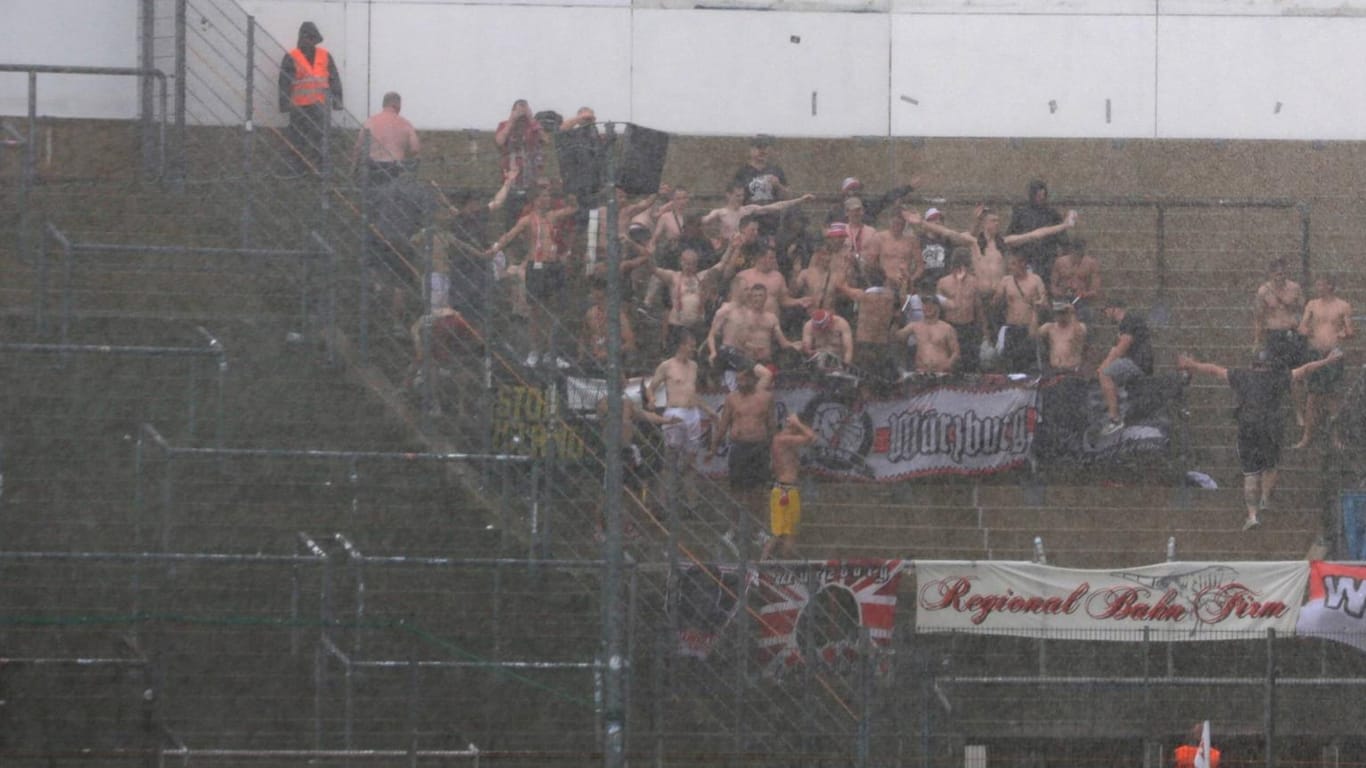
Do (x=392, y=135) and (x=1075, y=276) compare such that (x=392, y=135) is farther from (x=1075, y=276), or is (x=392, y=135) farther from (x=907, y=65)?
(x=907, y=65)

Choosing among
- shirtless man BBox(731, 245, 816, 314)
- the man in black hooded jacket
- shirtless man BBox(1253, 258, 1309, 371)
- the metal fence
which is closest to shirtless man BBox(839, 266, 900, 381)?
shirtless man BBox(731, 245, 816, 314)

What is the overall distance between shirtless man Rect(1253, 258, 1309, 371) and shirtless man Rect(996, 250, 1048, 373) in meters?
2.01

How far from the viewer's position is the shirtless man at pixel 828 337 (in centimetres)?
1941

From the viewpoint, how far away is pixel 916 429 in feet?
63.2

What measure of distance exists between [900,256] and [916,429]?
214 centimetres

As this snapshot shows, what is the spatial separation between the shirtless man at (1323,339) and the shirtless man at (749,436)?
534 cm

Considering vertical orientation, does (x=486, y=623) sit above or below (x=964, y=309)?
below

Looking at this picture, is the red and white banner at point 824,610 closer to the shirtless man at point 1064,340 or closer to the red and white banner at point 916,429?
the red and white banner at point 916,429

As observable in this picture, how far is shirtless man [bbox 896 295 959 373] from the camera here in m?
19.7

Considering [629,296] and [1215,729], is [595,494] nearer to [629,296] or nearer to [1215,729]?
[629,296]

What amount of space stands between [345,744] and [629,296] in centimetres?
703

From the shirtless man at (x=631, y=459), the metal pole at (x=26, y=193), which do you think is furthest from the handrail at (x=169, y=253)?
the shirtless man at (x=631, y=459)

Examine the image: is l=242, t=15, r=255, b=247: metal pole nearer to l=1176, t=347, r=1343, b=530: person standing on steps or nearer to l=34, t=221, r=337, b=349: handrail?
l=34, t=221, r=337, b=349: handrail

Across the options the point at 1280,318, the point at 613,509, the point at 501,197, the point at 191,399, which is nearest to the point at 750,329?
the point at 501,197
